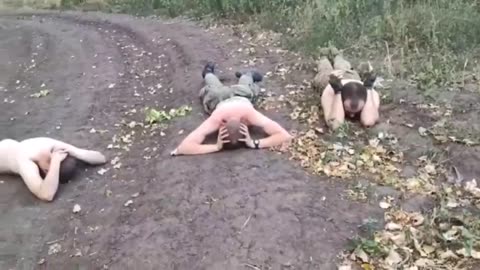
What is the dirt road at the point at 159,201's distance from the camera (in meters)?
3.45

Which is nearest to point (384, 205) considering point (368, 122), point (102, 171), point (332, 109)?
point (368, 122)

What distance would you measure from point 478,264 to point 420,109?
2.14 m

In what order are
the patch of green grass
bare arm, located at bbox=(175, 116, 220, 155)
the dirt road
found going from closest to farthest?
the dirt road → bare arm, located at bbox=(175, 116, 220, 155) → the patch of green grass

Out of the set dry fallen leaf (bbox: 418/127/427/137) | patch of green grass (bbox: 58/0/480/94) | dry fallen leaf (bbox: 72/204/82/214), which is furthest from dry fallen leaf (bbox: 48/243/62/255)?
patch of green grass (bbox: 58/0/480/94)

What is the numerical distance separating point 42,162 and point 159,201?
111 centimetres

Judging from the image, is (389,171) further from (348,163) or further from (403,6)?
(403,6)

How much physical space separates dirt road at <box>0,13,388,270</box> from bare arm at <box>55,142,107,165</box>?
0.08 m

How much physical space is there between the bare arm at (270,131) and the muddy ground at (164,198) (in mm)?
129

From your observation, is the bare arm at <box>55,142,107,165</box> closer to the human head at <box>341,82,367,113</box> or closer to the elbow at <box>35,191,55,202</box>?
the elbow at <box>35,191,55,202</box>

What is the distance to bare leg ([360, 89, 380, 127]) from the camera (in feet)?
15.8

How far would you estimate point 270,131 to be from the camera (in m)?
4.69

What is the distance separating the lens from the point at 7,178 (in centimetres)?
487

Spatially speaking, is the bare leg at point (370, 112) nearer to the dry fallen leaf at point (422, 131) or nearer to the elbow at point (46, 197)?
the dry fallen leaf at point (422, 131)

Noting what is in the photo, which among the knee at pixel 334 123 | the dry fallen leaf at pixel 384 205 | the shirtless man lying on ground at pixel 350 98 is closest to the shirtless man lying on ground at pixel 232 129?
the knee at pixel 334 123
